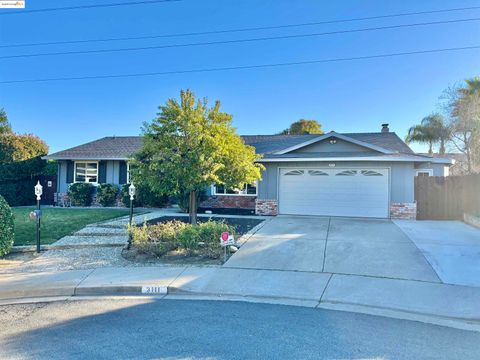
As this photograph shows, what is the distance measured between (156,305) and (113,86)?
615 inches

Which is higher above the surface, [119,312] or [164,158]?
[164,158]

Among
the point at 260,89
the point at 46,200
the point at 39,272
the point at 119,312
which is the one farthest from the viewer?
the point at 46,200

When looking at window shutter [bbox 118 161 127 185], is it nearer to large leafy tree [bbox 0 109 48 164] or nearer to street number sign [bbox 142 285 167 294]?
large leafy tree [bbox 0 109 48 164]

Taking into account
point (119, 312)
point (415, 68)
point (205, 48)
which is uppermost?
point (205, 48)

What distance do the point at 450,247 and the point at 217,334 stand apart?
23.6ft

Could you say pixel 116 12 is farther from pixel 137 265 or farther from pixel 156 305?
pixel 156 305

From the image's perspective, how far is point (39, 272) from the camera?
7230mm

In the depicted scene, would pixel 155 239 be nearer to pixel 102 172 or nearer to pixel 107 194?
pixel 107 194

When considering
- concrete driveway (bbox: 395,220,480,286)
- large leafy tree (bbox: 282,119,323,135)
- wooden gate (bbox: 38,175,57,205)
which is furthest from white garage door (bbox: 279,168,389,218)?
large leafy tree (bbox: 282,119,323,135)

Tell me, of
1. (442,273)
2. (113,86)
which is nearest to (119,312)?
(442,273)

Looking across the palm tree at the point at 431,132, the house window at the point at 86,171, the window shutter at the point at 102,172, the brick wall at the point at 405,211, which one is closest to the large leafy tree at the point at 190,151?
the brick wall at the point at 405,211

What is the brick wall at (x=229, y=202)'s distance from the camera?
16.6 metres

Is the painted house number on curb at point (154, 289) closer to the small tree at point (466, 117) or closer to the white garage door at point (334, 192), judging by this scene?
the white garage door at point (334, 192)

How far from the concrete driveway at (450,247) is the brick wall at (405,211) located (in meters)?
0.64
